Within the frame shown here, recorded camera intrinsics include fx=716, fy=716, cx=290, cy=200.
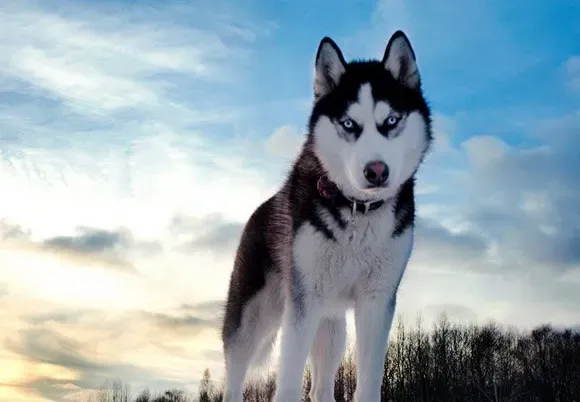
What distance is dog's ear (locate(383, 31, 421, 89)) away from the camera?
757cm

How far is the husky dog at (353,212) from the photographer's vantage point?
23.7ft

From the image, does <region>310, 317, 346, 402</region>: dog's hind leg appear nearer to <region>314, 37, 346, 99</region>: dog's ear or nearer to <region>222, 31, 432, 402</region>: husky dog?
<region>222, 31, 432, 402</region>: husky dog

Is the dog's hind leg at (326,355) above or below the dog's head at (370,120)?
below

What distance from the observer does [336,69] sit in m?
7.62

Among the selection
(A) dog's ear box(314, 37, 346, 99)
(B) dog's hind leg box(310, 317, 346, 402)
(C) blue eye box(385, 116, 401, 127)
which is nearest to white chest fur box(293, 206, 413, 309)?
(C) blue eye box(385, 116, 401, 127)

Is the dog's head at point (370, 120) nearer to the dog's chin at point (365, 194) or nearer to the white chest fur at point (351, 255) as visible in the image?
the dog's chin at point (365, 194)

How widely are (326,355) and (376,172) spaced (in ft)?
10.3

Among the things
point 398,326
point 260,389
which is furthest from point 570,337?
point 260,389

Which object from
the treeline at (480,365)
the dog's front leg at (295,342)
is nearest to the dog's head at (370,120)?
the dog's front leg at (295,342)

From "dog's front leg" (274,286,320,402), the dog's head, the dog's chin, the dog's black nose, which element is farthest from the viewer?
"dog's front leg" (274,286,320,402)

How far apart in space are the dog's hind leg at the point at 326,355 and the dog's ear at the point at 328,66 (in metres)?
2.94

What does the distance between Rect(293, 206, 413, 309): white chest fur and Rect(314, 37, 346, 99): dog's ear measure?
1.36 metres

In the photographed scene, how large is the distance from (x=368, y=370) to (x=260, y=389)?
11.5 ft

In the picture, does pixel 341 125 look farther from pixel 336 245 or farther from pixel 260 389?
pixel 260 389
